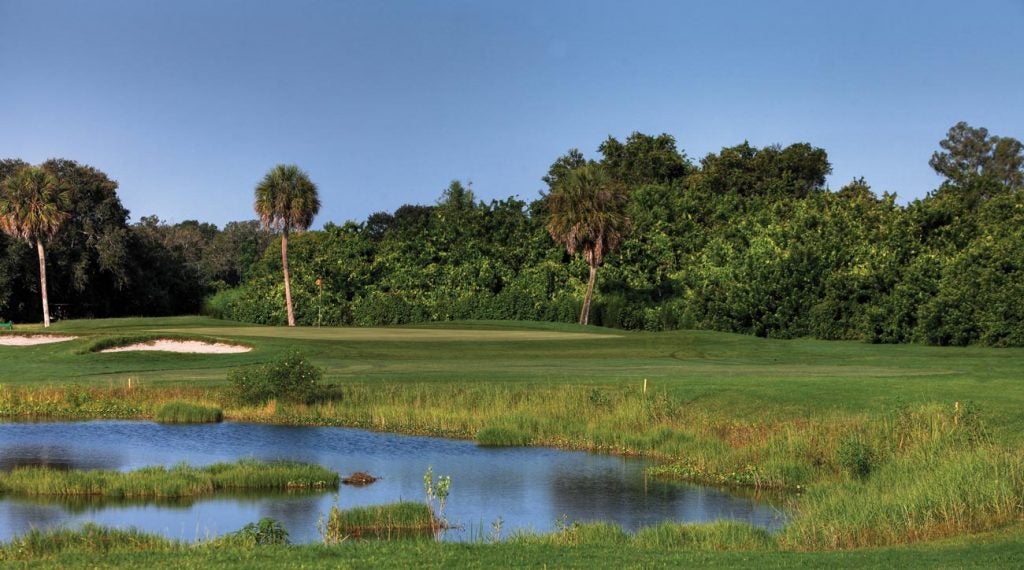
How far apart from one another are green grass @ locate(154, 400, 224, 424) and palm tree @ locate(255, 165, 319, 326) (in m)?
49.3

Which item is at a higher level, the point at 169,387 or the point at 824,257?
the point at 824,257

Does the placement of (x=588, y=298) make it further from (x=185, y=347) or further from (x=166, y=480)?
(x=166, y=480)

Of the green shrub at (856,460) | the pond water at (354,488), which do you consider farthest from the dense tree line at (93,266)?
the green shrub at (856,460)

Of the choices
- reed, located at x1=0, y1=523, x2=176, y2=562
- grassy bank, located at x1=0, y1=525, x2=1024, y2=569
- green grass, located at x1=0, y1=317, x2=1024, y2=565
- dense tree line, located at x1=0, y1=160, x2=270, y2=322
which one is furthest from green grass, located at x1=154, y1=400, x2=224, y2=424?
dense tree line, located at x1=0, y1=160, x2=270, y2=322

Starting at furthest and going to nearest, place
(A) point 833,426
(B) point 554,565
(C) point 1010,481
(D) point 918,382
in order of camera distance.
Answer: (D) point 918,382
(A) point 833,426
(C) point 1010,481
(B) point 554,565

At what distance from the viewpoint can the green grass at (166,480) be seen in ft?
72.6

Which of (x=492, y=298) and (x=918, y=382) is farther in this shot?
(x=492, y=298)

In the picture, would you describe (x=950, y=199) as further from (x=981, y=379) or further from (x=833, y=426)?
(x=833, y=426)

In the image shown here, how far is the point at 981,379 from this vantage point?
1320 inches

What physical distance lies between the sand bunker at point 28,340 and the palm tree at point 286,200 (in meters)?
27.6

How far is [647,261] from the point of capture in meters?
82.1

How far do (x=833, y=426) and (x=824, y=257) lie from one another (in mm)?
42562

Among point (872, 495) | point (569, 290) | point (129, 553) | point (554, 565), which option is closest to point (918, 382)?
point (872, 495)

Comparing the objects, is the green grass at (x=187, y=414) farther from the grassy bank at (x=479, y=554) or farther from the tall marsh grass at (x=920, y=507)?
the tall marsh grass at (x=920, y=507)
